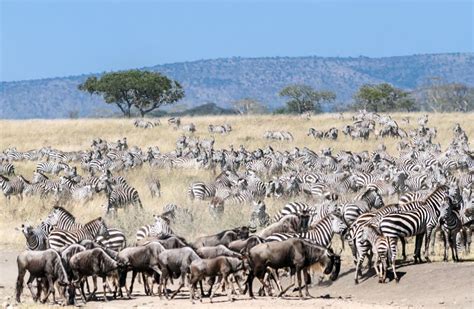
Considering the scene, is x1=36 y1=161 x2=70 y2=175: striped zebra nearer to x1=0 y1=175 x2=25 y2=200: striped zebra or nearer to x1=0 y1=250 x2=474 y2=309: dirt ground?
x1=0 y1=175 x2=25 y2=200: striped zebra

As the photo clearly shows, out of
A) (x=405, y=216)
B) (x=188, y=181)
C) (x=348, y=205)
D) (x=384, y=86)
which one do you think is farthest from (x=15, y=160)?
(x=384, y=86)

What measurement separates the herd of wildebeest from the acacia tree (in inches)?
1766

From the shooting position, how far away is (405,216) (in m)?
17.4

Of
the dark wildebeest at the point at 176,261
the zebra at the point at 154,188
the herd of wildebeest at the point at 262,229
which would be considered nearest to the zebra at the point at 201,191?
the herd of wildebeest at the point at 262,229

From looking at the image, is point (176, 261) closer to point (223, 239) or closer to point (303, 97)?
point (223, 239)

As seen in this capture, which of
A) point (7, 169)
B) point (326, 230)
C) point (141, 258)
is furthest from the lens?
point (7, 169)

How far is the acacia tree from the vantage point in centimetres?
7869

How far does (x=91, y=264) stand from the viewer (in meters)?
15.8

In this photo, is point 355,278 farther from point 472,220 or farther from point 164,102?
point 164,102

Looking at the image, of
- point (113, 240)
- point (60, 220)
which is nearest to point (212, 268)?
point (113, 240)

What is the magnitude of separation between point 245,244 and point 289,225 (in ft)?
6.72

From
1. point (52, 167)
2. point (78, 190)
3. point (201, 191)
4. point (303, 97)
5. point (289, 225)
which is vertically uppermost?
point (303, 97)

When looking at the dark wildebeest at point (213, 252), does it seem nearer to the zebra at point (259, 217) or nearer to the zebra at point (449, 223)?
the zebra at point (449, 223)

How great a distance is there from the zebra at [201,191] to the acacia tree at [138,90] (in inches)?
1985
